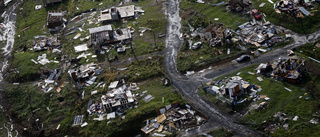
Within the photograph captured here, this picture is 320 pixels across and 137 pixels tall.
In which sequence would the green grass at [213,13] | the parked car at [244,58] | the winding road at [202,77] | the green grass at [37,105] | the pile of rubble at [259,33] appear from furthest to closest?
the green grass at [213,13], the pile of rubble at [259,33], the parked car at [244,58], the green grass at [37,105], the winding road at [202,77]

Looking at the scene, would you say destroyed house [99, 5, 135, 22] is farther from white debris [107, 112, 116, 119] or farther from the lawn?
white debris [107, 112, 116, 119]

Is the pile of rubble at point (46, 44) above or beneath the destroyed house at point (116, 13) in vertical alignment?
beneath

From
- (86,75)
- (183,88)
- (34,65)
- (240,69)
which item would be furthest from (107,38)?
(240,69)

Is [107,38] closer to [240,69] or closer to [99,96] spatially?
[99,96]

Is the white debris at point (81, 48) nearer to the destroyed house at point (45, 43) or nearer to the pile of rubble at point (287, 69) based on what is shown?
the destroyed house at point (45, 43)

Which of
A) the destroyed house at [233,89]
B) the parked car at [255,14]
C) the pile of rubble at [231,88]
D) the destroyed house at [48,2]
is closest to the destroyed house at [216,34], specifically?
the parked car at [255,14]

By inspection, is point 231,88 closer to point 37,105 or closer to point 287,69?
point 287,69

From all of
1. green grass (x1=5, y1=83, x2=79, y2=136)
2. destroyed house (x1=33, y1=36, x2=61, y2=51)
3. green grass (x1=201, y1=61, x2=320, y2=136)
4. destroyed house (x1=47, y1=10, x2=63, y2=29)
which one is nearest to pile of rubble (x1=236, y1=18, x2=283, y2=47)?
green grass (x1=201, y1=61, x2=320, y2=136)
